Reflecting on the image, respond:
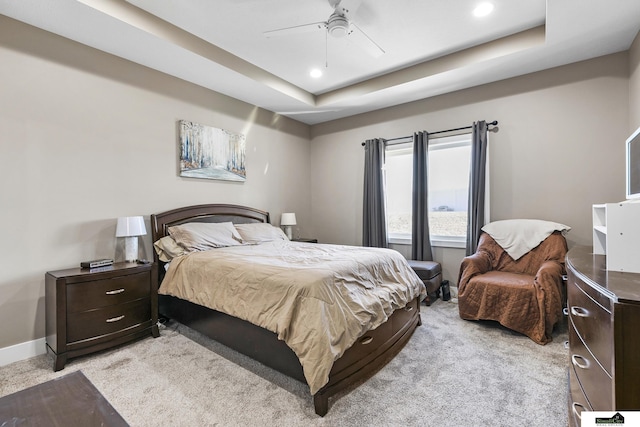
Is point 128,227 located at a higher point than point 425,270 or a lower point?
higher

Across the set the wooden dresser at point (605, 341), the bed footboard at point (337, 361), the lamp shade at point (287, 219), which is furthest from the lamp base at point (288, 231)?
the wooden dresser at point (605, 341)

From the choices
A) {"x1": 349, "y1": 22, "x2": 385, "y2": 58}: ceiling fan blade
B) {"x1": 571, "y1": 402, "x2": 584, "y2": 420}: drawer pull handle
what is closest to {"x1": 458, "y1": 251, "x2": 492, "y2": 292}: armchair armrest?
{"x1": 571, "y1": 402, "x2": 584, "y2": 420}: drawer pull handle

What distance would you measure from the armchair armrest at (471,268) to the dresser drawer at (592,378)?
1572 millimetres

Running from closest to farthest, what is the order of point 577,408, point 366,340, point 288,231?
point 577,408 < point 366,340 < point 288,231

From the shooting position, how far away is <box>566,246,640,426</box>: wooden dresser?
96 centimetres

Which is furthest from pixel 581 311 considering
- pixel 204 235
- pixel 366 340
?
pixel 204 235

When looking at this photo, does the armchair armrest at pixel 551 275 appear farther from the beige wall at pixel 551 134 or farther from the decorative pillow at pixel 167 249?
the decorative pillow at pixel 167 249

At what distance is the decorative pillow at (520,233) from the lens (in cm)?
324

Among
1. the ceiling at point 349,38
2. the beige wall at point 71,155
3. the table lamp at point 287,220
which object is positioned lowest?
the table lamp at point 287,220

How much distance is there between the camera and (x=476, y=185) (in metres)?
3.79

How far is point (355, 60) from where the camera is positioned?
3.55m

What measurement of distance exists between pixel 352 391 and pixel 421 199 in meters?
2.95

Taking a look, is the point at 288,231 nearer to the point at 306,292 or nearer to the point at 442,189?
the point at 442,189

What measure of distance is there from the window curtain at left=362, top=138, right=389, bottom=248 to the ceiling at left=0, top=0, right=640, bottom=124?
0.88 m
